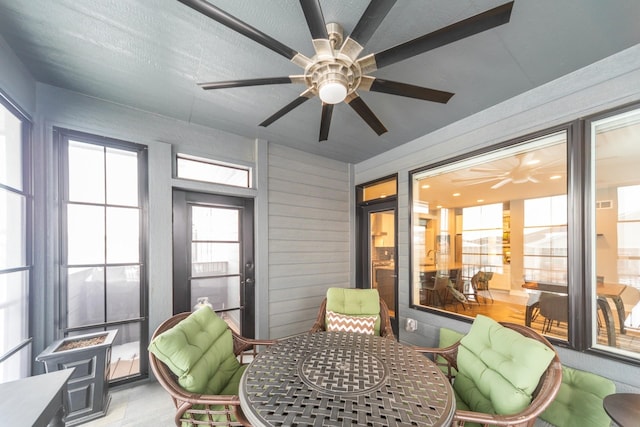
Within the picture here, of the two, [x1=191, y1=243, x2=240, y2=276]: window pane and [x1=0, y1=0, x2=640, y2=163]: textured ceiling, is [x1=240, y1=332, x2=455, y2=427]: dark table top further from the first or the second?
[x1=0, y1=0, x2=640, y2=163]: textured ceiling

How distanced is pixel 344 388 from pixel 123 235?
269 centimetres

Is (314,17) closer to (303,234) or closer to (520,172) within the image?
(303,234)

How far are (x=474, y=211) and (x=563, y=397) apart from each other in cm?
305

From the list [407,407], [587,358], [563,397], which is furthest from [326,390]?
[587,358]

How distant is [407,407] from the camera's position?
1202mm

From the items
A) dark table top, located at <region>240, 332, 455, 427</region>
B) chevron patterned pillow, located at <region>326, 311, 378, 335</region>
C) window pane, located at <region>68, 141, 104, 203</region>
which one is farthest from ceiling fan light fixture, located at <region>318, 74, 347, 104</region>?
window pane, located at <region>68, 141, 104, 203</region>

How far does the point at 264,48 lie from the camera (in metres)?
1.86

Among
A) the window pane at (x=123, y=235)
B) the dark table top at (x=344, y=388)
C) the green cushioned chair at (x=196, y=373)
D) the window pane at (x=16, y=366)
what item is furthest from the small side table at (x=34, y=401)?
the window pane at (x=123, y=235)

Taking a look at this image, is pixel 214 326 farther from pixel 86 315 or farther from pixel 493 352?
pixel 493 352

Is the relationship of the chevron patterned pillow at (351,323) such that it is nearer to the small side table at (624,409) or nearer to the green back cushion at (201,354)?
the green back cushion at (201,354)

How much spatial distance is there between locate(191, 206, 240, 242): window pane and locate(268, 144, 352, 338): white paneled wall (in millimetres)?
499

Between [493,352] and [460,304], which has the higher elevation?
[493,352]

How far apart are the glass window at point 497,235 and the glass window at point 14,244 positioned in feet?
12.6

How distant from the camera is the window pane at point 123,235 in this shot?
2.63m
